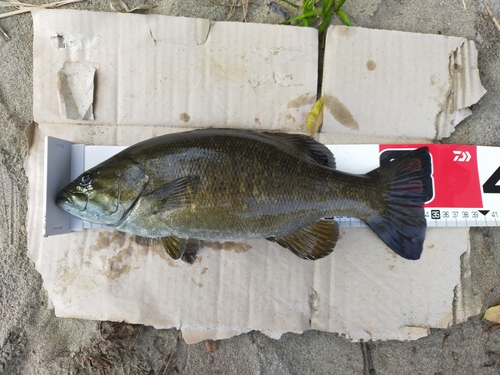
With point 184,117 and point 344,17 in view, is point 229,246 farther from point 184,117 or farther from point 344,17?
point 344,17

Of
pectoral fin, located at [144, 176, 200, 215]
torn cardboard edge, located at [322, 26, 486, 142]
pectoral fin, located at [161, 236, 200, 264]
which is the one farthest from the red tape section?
pectoral fin, located at [161, 236, 200, 264]

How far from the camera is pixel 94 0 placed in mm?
2664

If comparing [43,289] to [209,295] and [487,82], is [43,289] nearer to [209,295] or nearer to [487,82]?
[209,295]

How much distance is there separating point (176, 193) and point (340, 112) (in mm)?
1303

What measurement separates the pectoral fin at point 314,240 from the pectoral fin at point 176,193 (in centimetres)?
64

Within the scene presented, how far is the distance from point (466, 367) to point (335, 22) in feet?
8.60

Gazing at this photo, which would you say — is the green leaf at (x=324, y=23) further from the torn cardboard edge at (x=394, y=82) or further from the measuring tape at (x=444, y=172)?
the measuring tape at (x=444, y=172)

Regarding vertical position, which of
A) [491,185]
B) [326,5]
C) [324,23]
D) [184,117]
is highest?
[326,5]

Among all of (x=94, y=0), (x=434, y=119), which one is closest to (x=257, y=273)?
(x=434, y=119)

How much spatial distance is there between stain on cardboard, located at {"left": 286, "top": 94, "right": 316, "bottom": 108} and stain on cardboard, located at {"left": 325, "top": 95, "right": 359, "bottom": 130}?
0.35 ft

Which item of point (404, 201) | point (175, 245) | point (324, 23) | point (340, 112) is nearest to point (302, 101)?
point (340, 112)

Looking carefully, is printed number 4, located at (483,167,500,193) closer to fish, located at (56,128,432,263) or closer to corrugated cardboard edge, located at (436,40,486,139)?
corrugated cardboard edge, located at (436,40,486,139)

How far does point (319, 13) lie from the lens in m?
2.58

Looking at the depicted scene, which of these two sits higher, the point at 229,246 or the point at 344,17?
the point at 344,17
